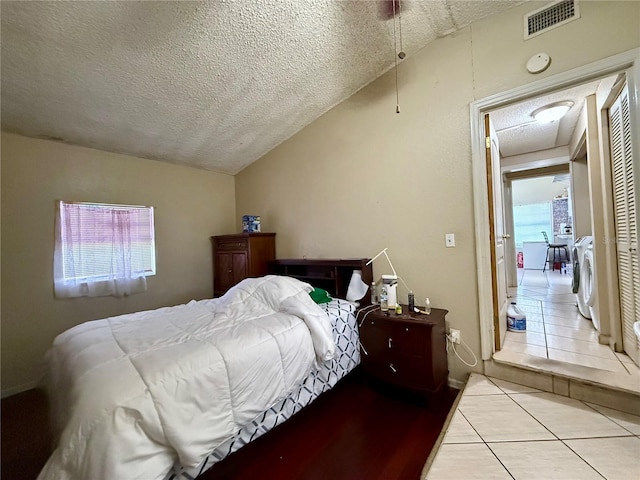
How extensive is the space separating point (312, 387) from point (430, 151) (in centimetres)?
207

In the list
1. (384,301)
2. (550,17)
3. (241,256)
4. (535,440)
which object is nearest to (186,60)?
(241,256)

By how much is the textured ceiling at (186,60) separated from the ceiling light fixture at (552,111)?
1.02 metres

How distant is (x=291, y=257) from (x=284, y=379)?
1.86 m

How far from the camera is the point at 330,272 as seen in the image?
110 inches

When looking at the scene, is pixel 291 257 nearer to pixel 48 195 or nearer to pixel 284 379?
pixel 284 379

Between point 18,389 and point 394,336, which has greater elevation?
point 394,336

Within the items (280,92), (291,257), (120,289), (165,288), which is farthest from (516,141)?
(120,289)


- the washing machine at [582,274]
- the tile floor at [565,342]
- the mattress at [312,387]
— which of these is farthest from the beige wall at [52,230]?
the washing machine at [582,274]

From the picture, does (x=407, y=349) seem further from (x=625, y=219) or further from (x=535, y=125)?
(x=535, y=125)

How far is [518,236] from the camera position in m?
Answer: 7.67

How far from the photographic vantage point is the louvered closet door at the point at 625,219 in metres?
1.72

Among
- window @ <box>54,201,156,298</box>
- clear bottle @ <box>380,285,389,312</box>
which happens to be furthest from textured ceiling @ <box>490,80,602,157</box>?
window @ <box>54,201,156,298</box>

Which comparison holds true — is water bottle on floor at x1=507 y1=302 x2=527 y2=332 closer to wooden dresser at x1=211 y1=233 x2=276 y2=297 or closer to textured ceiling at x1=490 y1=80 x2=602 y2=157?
textured ceiling at x1=490 y1=80 x2=602 y2=157

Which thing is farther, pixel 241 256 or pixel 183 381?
pixel 241 256
